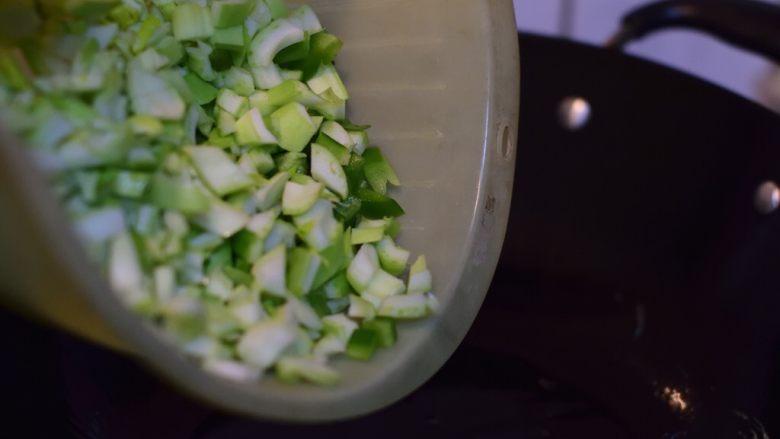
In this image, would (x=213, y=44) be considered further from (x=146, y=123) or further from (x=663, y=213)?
(x=663, y=213)

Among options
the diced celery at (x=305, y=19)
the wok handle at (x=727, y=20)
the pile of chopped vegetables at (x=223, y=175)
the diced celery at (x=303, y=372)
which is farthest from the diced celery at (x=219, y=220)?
the wok handle at (x=727, y=20)

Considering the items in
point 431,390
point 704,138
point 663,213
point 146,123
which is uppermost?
point 704,138

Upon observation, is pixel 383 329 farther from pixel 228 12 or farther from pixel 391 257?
pixel 228 12

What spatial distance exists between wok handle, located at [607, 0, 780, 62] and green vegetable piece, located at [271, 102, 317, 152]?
0.58m

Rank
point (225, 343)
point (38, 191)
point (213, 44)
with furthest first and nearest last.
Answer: point (213, 44) → point (225, 343) → point (38, 191)

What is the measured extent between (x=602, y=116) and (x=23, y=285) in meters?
0.83

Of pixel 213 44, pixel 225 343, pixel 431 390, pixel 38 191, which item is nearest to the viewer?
pixel 38 191

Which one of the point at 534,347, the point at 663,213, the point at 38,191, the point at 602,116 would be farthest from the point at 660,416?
the point at 38,191

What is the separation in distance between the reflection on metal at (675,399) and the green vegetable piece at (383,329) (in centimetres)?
45

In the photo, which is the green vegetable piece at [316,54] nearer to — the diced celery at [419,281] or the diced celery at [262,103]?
the diced celery at [262,103]

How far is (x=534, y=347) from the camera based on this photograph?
42.6 inches

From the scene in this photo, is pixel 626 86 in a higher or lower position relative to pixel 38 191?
higher

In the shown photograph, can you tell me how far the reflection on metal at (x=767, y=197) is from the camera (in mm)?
1062

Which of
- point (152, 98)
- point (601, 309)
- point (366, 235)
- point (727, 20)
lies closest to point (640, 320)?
point (601, 309)
